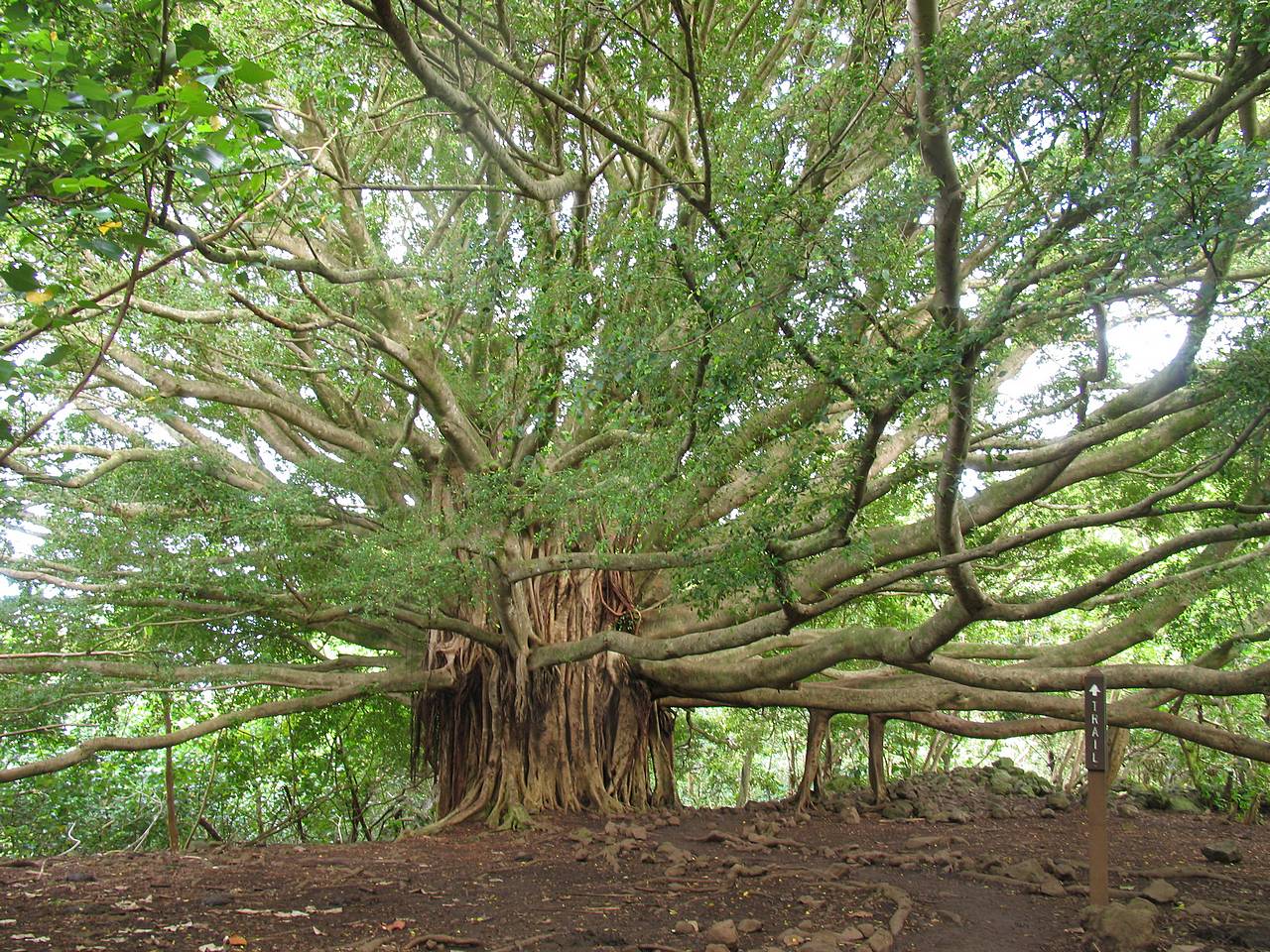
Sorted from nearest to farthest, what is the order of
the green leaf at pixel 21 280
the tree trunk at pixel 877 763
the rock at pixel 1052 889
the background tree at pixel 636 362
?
the green leaf at pixel 21 280, the background tree at pixel 636 362, the rock at pixel 1052 889, the tree trunk at pixel 877 763

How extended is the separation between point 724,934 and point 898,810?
463 cm

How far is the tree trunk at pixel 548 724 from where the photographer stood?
7.88 m

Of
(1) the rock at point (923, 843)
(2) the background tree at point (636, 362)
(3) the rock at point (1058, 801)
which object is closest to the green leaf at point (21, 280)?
Answer: (2) the background tree at point (636, 362)

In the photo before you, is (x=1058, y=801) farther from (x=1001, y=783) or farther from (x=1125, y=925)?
(x=1125, y=925)

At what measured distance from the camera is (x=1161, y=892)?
14.2 ft

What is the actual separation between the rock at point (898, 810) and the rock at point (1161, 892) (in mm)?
3333

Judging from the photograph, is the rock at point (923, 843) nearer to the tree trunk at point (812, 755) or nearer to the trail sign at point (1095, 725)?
the trail sign at point (1095, 725)

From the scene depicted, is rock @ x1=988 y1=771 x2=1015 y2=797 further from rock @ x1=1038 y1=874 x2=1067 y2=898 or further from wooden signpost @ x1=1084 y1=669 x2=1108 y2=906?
wooden signpost @ x1=1084 y1=669 x2=1108 y2=906

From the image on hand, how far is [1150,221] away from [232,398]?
5833mm

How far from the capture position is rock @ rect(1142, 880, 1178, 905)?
4285mm

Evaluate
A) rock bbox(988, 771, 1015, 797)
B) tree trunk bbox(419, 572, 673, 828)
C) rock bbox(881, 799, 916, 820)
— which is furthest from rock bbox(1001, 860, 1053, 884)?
rock bbox(988, 771, 1015, 797)

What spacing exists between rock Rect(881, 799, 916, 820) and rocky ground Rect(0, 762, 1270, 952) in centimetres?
→ 55

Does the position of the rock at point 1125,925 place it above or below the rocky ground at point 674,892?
above

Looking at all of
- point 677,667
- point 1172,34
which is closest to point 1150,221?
point 1172,34
